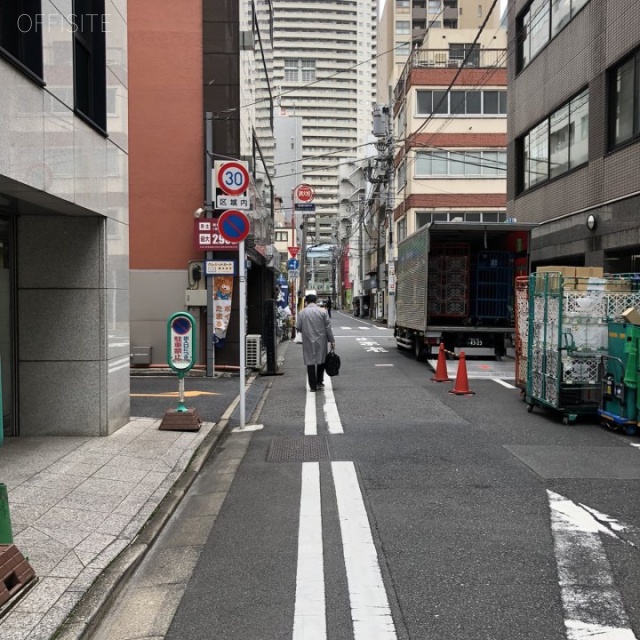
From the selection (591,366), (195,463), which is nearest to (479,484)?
(195,463)

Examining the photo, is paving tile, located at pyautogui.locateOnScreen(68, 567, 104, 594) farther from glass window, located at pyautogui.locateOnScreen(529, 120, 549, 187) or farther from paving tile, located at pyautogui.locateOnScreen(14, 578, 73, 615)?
glass window, located at pyautogui.locateOnScreen(529, 120, 549, 187)

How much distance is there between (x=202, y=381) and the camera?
46.3 feet

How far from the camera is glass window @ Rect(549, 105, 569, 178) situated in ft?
58.9

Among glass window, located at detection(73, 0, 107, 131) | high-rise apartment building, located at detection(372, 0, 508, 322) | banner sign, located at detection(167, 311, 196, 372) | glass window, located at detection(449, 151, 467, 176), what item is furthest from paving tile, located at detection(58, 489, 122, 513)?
glass window, located at detection(449, 151, 467, 176)

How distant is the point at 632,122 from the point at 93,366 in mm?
12496

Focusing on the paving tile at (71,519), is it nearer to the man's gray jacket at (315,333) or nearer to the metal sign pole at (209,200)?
the man's gray jacket at (315,333)

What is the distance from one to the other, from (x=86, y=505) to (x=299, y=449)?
2.84m

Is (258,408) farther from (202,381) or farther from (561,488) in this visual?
(561,488)

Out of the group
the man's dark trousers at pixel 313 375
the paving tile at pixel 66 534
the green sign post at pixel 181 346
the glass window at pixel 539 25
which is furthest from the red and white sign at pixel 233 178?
the glass window at pixel 539 25

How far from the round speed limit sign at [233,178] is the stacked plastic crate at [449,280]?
9445 millimetres

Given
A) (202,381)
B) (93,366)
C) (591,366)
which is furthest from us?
(202,381)

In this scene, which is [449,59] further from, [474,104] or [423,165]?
[423,165]

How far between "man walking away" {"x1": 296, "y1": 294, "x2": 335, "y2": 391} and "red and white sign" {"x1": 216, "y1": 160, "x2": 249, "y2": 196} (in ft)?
12.0

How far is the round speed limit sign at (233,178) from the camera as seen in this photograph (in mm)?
9031
